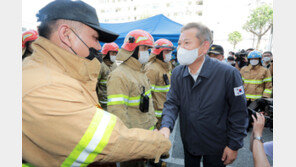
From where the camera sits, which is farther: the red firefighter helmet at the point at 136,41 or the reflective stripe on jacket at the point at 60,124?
the red firefighter helmet at the point at 136,41

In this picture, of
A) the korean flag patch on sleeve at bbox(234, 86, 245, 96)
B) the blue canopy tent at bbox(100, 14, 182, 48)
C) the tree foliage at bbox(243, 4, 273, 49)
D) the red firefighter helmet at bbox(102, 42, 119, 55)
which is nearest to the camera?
the korean flag patch on sleeve at bbox(234, 86, 245, 96)

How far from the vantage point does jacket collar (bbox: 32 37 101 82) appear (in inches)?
40.9

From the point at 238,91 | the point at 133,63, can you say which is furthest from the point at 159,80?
the point at 238,91

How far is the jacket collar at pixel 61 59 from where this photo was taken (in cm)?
104

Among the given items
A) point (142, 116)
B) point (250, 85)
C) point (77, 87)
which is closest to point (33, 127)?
point (77, 87)

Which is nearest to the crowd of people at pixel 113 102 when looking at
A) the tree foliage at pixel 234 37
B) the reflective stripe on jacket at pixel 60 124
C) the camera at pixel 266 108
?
the reflective stripe on jacket at pixel 60 124

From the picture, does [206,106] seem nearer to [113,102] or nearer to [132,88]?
[132,88]

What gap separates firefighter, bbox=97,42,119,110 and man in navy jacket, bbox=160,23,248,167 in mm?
2955

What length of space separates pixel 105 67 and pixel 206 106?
356 cm

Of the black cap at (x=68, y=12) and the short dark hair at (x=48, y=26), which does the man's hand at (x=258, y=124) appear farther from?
the short dark hair at (x=48, y=26)

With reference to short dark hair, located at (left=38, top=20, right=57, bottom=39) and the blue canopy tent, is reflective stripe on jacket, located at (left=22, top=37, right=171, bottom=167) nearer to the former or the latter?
short dark hair, located at (left=38, top=20, right=57, bottom=39)

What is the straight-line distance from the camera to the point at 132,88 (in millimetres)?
2596

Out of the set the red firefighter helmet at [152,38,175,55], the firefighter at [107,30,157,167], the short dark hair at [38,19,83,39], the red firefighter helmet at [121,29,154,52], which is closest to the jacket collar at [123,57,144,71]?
the firefighter at [107,30,157,167]

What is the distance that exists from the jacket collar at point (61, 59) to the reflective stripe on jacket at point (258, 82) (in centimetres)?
555
